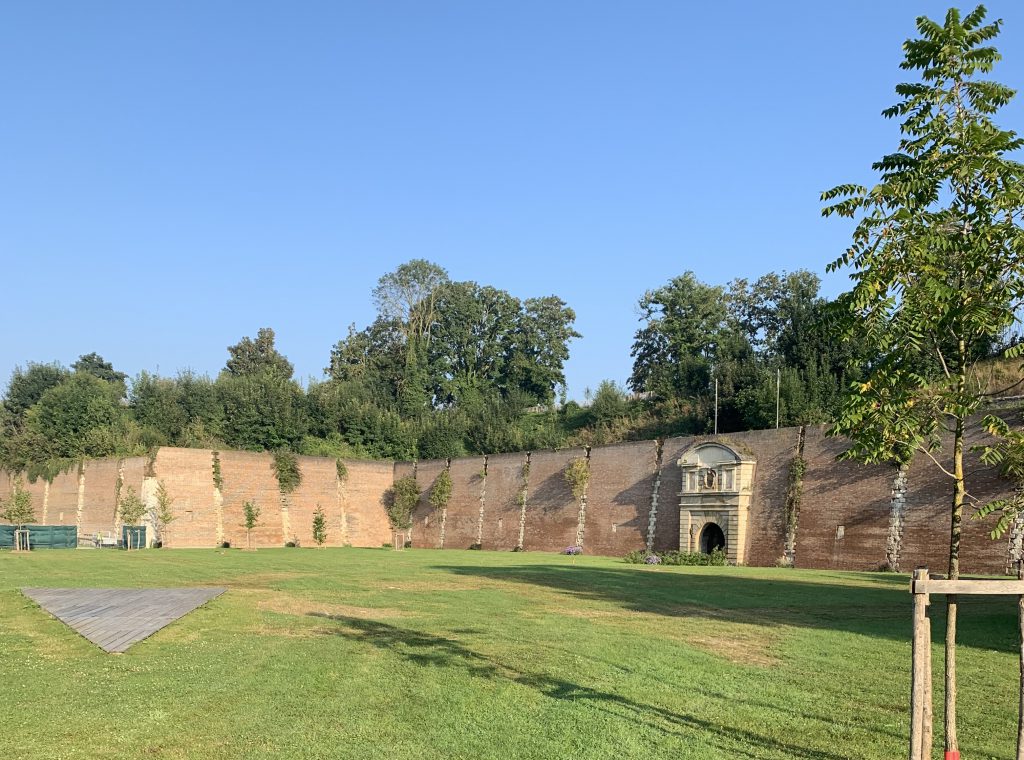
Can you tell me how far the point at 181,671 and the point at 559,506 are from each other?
3040 cm

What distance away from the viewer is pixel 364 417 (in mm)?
54750

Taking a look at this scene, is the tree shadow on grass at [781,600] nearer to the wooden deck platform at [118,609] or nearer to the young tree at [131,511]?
the wooden deck platform at [118,609]

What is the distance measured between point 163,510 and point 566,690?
34.4m

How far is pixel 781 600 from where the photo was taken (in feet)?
51.1

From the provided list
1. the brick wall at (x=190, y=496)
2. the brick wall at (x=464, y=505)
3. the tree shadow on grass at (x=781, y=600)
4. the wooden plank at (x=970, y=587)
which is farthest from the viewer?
the brick wall at (x=464, y=505)

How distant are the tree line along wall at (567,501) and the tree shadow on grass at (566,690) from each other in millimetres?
18447

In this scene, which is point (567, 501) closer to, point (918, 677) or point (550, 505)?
point (550, 505)

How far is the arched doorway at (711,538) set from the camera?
Result: 31641 millimetres

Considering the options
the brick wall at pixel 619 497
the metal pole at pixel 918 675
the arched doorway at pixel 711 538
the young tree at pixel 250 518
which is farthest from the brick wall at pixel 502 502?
the metal pole at pixel 918 675

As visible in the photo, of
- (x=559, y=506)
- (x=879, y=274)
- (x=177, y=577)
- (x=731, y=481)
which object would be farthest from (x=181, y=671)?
(x=559, y=506)

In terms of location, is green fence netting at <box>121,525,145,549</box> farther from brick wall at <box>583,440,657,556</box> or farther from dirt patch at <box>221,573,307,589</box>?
brick wall at <box>583,440,657,556</box>

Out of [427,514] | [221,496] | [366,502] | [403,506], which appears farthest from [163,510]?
[427,514]

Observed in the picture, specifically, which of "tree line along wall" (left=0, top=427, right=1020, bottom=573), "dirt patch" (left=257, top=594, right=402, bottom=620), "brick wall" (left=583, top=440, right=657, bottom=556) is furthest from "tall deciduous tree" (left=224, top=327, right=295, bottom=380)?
"dirt patch" (left=257, top=594, right=402, bottom=620)

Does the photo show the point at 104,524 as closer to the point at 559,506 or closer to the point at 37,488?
the point at 37,488
